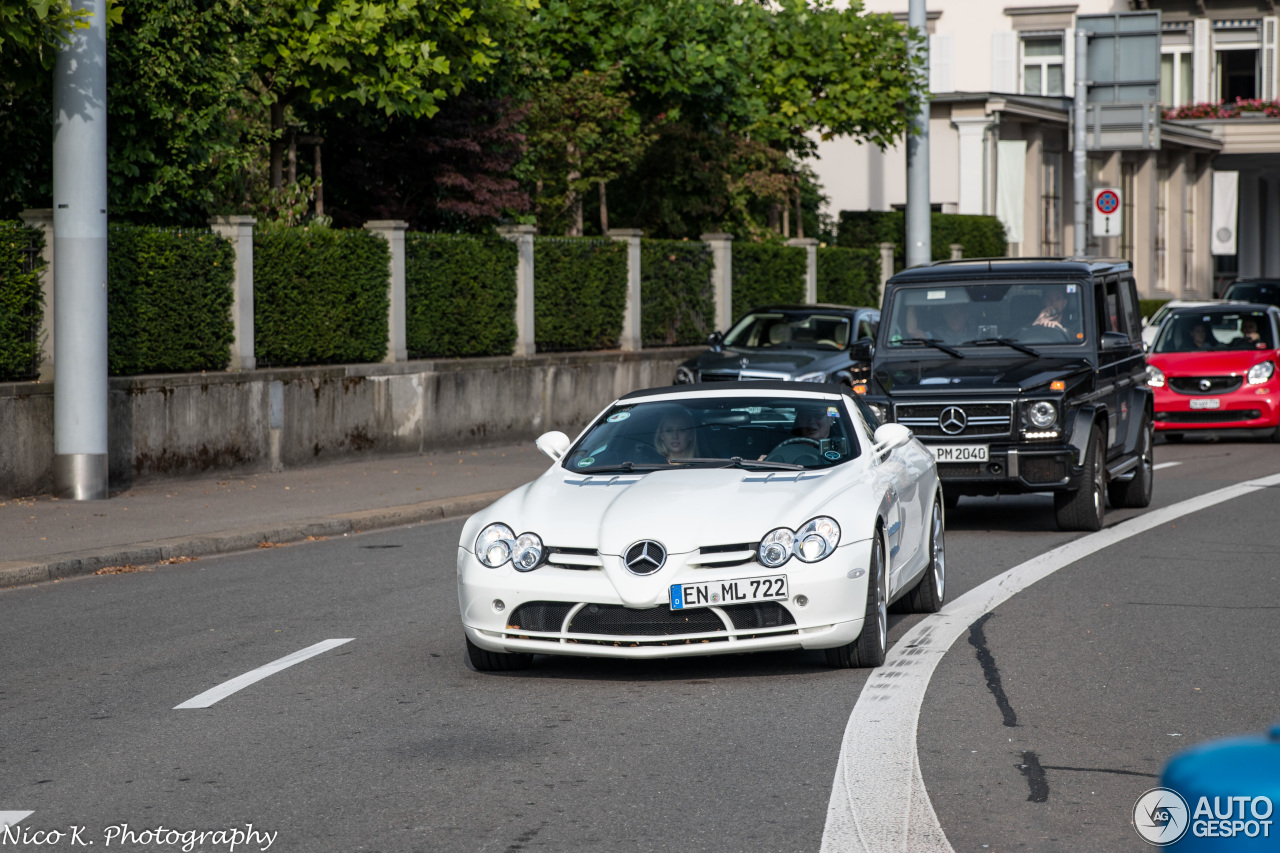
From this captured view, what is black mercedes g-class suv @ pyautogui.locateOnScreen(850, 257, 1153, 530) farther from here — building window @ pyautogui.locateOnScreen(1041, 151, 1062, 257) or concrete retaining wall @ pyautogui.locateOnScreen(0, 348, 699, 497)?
building window @ pyautogui.locateOnScreen(1041, 151, 1062, 257)

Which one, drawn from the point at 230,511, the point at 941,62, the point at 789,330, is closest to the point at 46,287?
the point at 230,511

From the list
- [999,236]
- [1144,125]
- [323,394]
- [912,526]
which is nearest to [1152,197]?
[999,236]

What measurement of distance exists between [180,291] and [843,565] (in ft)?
36.6

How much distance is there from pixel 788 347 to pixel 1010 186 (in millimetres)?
23467

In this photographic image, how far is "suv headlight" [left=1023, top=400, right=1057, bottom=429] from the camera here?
1270 cm

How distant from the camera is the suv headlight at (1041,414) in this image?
12703mm

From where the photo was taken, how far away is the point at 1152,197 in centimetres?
5166

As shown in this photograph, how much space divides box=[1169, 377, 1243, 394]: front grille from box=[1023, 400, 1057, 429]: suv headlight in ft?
33.9

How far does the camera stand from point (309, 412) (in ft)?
60.8

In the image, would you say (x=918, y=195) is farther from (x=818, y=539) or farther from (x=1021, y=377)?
(x=818, y=539)

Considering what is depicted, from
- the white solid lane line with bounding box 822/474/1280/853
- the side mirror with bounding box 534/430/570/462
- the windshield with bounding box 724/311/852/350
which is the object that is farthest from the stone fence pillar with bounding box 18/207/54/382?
the windshield with bounding box 724/311/852/350

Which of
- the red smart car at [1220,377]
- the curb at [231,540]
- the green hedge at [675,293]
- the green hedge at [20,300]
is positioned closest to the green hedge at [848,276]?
the green hedge at [675,293]

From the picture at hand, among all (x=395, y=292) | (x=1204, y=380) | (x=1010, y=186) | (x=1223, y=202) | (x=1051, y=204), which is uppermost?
(x=1010, y=186)

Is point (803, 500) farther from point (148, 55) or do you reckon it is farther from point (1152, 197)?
point (1152, 197)
